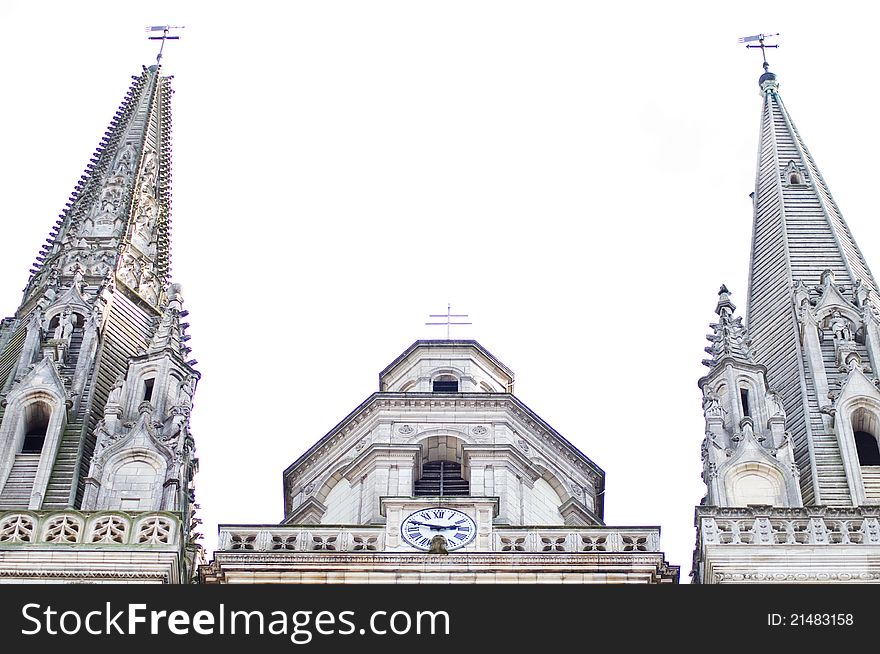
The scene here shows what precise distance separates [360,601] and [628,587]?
11.2 feet

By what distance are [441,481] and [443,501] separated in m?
4.22

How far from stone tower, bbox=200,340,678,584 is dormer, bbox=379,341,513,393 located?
27 millimetres

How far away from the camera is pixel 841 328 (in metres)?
42.4

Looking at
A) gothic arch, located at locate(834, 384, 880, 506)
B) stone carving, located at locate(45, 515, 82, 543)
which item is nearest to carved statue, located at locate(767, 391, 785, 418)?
gothic arch, located at locate(834, 384, 880, 506)

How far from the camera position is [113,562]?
3394 centimetres

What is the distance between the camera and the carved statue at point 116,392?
38.7 meters

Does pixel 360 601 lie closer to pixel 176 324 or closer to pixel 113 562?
pixel 113 562

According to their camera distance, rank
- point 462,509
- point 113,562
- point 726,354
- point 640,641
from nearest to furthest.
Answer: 1. point 640,641
2. point 113,562
3. point 462,509
4. point 726,354

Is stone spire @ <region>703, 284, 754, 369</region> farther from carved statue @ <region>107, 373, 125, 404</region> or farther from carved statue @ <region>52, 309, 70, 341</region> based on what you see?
carved statue @ <region>52, 309, 70, 341</region>

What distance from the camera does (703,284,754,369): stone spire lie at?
39969 millimetres

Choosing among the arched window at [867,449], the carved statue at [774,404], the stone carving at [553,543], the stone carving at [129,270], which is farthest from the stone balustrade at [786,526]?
the stone carving at [129,270]

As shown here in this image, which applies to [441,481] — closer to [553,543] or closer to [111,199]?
[553,543]

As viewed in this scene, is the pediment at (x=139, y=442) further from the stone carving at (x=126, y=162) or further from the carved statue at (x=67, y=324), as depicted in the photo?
the stone carving at (x=126, y=162)

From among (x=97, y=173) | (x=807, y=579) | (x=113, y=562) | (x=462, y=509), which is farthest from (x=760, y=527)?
(x=97, y=173)
